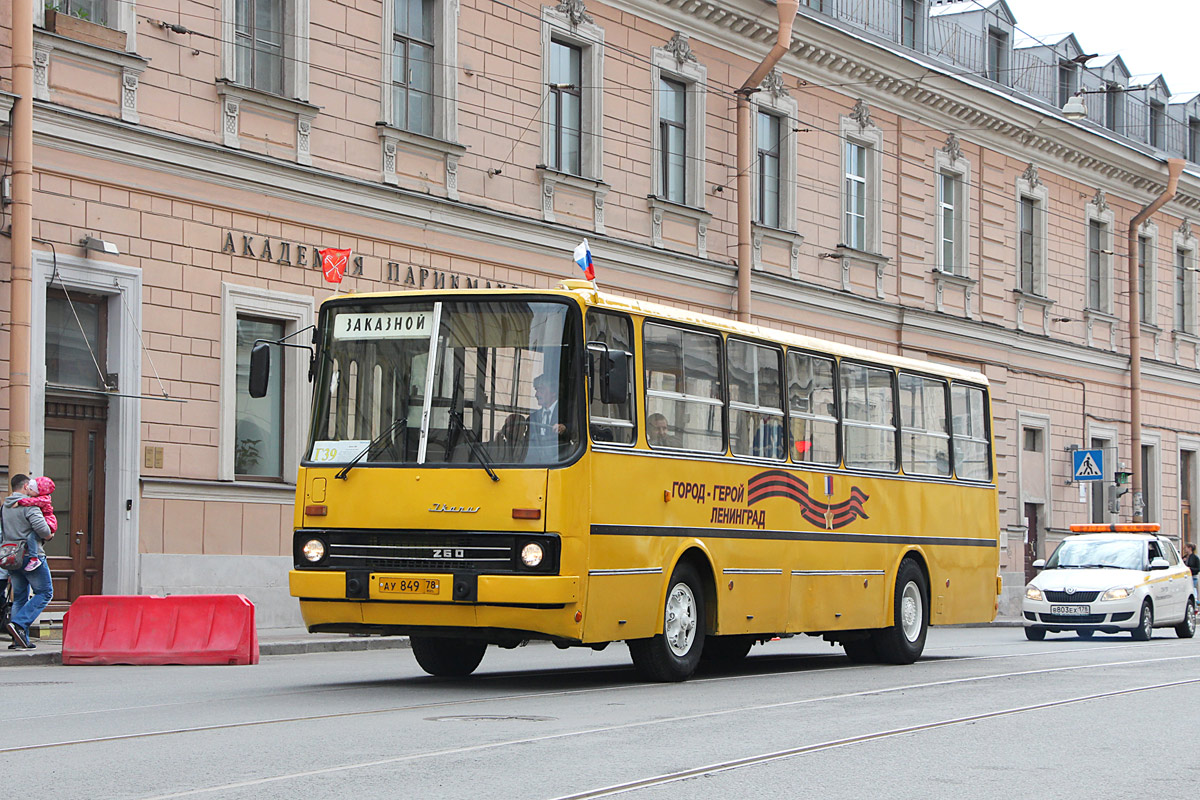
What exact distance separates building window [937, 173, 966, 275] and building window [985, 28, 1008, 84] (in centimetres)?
307

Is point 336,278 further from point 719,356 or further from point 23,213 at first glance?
point 719,356

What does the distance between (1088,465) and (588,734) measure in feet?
98.3

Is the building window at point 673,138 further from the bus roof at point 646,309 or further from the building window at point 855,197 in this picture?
the bus roof at point 646,309

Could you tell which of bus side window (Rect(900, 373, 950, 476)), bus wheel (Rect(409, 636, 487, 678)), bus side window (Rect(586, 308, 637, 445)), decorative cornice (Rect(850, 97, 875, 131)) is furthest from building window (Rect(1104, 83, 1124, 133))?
bus wheel (Rect(409, 636, 487, 678))

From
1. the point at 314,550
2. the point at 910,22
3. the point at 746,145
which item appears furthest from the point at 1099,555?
the point at 314,550

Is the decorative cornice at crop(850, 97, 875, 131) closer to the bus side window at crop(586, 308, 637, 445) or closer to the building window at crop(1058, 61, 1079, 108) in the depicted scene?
the building window at crop(1058, 61, 1079, 108)

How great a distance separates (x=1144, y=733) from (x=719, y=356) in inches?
209

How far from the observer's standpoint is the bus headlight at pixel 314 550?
43.5 feet

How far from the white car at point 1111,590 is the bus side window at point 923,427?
24.7 ft

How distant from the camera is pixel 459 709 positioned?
11.6 m

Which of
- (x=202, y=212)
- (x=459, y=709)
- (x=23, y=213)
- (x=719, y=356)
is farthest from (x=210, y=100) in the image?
(x=459, y=709)

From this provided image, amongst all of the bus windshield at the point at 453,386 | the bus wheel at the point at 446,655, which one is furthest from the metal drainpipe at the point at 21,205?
the bus windshield at the point at 453,386

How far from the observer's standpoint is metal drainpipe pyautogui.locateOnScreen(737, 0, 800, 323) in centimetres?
2914

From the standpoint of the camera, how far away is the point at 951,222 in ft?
123
